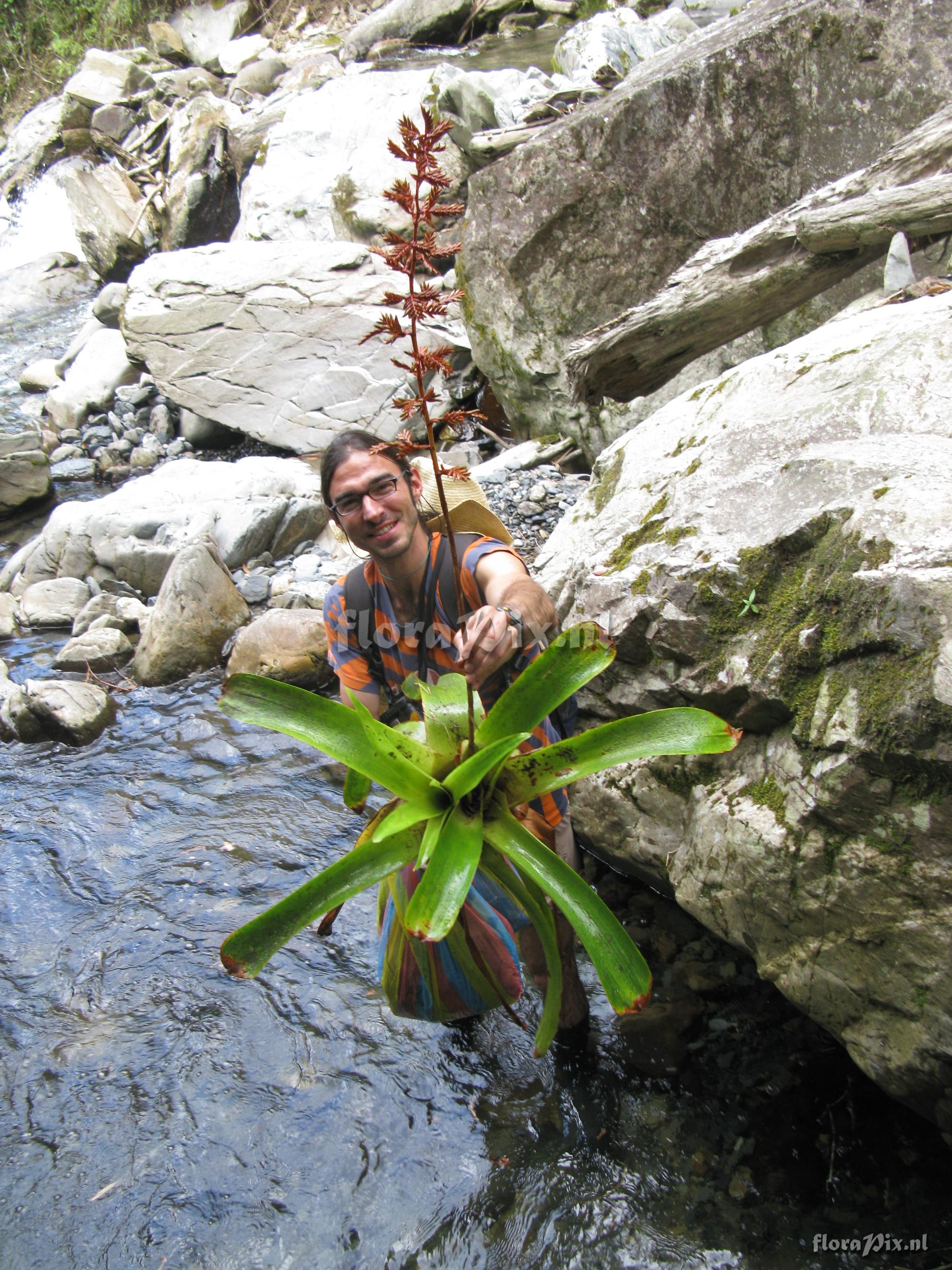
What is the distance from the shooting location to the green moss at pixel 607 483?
3.04 m

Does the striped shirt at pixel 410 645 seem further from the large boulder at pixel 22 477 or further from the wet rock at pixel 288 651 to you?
the large boulder at pixel 22 477

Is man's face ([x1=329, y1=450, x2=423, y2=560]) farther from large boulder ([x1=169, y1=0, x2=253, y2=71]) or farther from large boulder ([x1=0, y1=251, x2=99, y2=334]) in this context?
large boulder ([x1=169, y1=0, x2=253, y2=71])

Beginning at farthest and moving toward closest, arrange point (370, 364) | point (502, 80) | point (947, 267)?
point (502, 80) → point (370, 364) → point (947, 267)

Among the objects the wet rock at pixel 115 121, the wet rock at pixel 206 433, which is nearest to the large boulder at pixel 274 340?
the wet rock at pixel 206 433

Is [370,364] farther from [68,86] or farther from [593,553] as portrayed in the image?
[68,86]

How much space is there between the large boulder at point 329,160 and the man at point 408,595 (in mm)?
8747

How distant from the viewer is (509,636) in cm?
175

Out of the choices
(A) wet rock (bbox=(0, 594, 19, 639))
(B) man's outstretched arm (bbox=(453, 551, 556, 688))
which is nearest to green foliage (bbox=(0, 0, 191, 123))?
(A) wet rock (bbox=(0, 594, 19, 639))

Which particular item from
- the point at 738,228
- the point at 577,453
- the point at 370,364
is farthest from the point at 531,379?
the point at 370,364

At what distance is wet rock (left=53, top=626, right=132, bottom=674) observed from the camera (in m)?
5.54

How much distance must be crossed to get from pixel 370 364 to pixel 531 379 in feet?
7.87

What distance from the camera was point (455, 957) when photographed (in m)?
2.02

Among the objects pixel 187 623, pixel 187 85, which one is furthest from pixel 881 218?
pixel 187 85

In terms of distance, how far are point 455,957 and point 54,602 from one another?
5.48 meters
